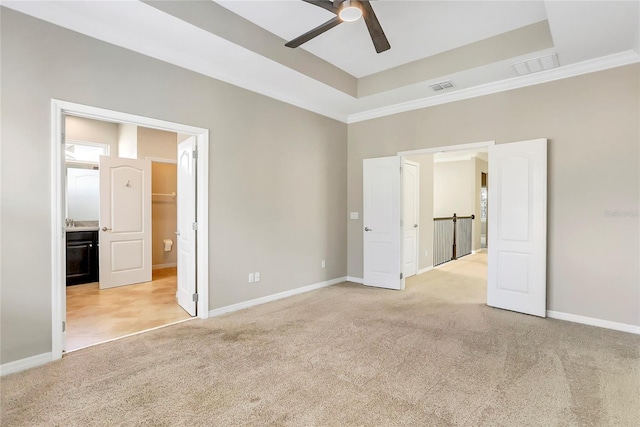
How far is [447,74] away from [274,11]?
218 centimetres

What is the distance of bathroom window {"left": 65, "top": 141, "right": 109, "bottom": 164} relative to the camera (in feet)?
19.0

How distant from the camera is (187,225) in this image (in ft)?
12.9

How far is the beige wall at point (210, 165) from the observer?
8.22 feet

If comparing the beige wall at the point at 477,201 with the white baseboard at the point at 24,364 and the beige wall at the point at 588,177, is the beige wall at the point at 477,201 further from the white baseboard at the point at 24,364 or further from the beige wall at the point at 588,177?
the white baseboard at the point at 24,364

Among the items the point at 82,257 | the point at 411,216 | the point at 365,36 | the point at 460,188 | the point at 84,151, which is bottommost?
the point at 82,257

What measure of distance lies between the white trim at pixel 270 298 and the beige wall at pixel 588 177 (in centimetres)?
307

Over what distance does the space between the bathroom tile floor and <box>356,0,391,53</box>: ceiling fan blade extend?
3630mm

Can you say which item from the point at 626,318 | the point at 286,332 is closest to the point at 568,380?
the point at 626,318

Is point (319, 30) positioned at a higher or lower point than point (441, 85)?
lower

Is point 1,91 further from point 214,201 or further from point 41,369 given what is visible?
point 41,369

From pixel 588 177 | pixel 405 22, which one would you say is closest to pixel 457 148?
pixel 588 177

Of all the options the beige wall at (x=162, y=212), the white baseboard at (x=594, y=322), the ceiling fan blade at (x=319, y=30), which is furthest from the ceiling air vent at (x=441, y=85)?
the beige wall at (x=162, y=212)

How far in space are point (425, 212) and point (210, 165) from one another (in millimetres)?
4499

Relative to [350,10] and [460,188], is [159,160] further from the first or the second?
[460,188]
